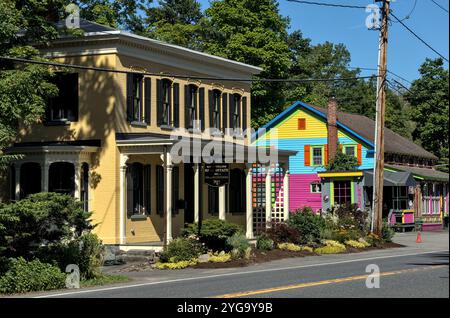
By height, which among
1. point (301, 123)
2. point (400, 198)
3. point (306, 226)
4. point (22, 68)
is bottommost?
point (306, 226)

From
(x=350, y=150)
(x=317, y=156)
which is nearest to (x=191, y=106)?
(x=317, y=156)

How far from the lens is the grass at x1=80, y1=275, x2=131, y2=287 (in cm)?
1870

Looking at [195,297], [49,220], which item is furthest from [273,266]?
[195,297]

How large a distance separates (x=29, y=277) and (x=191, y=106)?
14.4 m

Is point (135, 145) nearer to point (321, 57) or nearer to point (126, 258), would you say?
point (126, 258)

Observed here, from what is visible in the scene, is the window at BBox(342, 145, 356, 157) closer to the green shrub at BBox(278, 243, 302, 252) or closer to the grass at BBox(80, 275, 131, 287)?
the green shrub at BBox(278, 243, 302, 252)

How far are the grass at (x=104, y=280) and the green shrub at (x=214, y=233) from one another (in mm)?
4277

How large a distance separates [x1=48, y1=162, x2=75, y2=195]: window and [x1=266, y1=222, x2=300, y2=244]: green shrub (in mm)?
7366

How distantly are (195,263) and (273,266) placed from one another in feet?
7.79

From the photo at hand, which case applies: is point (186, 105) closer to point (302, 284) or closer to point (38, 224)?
point (38, 224)

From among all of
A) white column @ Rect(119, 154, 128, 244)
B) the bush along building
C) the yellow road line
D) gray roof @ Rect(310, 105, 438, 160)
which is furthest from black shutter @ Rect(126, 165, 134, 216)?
gray roof @ Rect(310, 105, 438, 160)

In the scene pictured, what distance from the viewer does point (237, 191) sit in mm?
34031

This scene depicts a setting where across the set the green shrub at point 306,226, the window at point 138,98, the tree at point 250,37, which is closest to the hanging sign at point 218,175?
the window at point 138,98

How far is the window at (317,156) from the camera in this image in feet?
161
